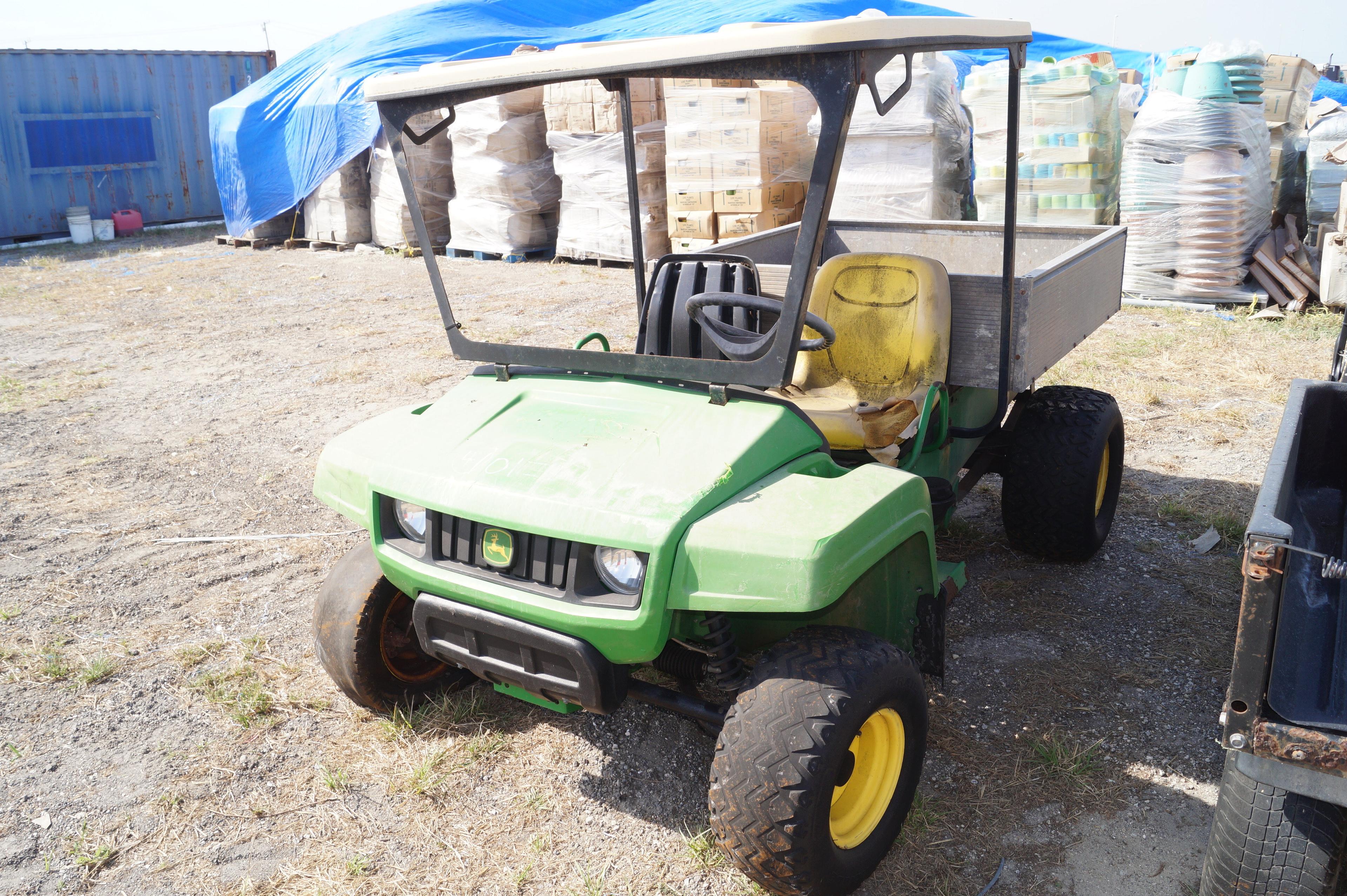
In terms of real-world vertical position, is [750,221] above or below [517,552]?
above

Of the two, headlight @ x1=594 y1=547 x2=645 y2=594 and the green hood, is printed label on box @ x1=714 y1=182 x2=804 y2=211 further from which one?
headlight @ x1=594 y1=547 x2=645 y2=594

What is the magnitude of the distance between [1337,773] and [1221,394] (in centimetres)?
478

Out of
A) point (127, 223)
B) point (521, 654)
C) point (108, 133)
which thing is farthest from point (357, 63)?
Result: point (521, 654)

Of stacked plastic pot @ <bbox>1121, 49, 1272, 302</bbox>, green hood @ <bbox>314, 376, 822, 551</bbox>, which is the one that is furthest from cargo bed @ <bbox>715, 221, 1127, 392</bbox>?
stacked plastic pot @ <bbox>1121, 49, 1272, 302</bbox>

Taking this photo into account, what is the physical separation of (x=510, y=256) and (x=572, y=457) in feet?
31.5

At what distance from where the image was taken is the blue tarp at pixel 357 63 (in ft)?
41.4

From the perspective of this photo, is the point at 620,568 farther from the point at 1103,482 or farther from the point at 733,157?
the point at 733,157

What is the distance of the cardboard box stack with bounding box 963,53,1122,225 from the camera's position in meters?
8.29

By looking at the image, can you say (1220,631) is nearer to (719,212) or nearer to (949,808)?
(949,808)

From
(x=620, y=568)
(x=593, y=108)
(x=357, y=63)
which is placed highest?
(x=357, y=63)

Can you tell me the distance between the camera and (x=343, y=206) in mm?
12883

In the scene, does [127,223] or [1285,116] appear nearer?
[1285,116]

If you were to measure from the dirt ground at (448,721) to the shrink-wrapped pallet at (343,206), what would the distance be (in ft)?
24.0

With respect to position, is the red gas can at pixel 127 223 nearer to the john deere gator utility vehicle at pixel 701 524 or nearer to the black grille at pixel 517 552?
the john deere gator utility vehicle at pixel 701 524
